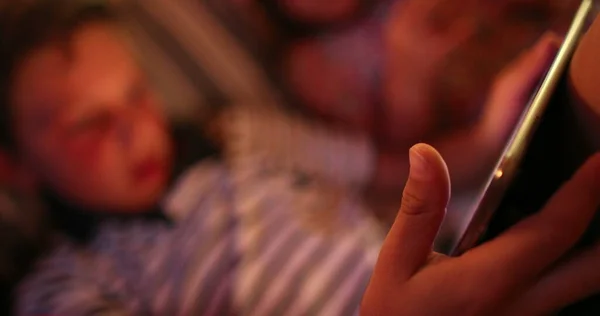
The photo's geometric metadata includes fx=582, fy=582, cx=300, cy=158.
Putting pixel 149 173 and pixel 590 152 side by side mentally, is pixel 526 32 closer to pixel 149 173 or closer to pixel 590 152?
pixel 590 152

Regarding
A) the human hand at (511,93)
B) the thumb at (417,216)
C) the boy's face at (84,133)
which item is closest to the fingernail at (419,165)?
the thumb at (417,216)

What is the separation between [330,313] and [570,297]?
0.92ft

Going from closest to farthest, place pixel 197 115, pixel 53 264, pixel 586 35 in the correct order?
1. pixel 586 35
2. pixel 53 264
3. pixel 197 115

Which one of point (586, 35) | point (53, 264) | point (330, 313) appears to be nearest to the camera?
point (586, 35)

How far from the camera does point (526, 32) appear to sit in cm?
70

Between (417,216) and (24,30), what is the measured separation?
623 millimetres

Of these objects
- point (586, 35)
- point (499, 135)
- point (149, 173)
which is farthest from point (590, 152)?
point (149, 173)

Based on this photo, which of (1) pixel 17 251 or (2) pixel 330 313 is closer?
(2) pixel 330 313

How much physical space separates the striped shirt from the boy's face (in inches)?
1.8

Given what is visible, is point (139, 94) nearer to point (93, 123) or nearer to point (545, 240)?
point (93, 123)

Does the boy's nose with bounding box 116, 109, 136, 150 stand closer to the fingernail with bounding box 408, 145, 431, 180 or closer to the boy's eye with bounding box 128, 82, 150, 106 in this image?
the boy's eye with bounding box 128, 82, 150, 106

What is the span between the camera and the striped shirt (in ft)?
2.13

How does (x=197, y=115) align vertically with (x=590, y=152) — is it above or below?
above

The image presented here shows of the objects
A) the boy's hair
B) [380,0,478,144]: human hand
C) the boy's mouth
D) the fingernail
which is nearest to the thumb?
the fingernail
